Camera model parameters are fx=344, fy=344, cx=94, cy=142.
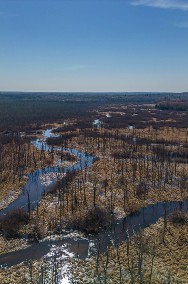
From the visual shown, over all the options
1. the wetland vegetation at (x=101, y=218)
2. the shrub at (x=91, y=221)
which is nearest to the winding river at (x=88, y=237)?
the wetland vegetation at (x=101, y=218)

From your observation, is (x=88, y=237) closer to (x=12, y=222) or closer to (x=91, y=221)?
(x=91, y=221)

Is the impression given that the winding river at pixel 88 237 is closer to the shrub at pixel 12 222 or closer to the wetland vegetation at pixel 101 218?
the wetland vegetation at pixel 101 218

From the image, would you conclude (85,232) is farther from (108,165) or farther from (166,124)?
(166,124)

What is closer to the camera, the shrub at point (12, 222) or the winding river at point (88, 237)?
the winding river at point (88, 237)

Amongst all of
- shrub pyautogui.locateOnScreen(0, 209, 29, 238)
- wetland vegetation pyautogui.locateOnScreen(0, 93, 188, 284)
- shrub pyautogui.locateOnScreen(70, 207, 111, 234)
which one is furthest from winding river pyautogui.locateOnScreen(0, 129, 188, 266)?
shrub pyautogui.locateOnScreen(0, 209, 29, 238)

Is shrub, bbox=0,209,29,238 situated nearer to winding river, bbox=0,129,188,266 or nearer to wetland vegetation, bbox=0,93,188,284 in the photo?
wetland vegetation, bbox=0,93,188,284

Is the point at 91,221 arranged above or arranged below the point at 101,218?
below

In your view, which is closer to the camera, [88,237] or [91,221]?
[88,237]

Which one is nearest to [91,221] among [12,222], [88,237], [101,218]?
[101,218]

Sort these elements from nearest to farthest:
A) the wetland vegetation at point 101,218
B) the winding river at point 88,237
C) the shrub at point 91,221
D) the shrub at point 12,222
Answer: the wetland vegetation at point 101,218
the winding river at point 88,237
the shrub at point 12,222
the shrub at point 91,221

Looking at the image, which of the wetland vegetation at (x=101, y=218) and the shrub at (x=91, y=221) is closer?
the wetland vegetation at (x=101, y=218)

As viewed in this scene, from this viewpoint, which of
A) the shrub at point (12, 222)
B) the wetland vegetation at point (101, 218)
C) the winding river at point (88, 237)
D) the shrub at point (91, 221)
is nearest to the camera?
the wetland vegetation at point (101, 218)

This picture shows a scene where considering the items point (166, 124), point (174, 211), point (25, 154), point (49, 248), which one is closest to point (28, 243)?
point (49, 248)
